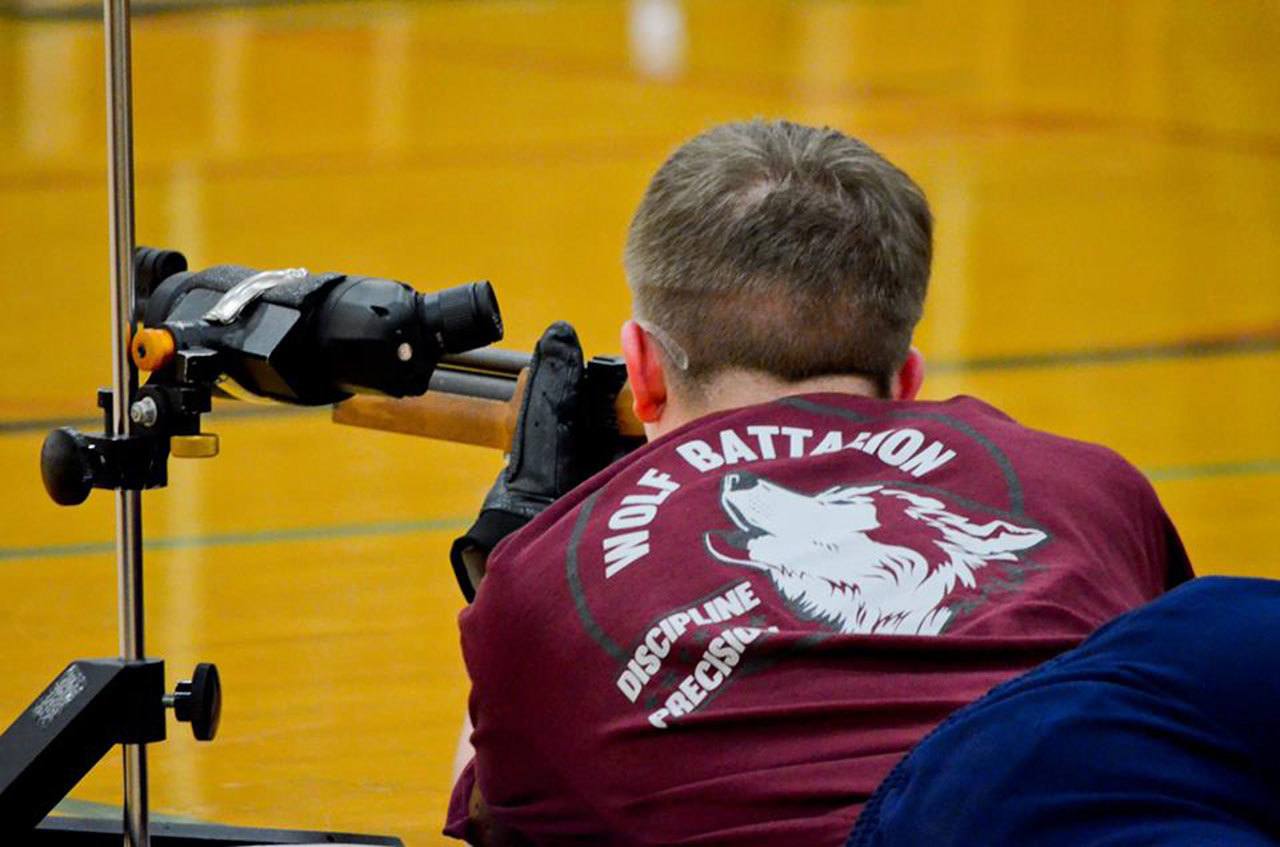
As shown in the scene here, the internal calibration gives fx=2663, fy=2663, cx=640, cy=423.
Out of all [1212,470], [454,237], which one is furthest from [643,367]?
[454,237]

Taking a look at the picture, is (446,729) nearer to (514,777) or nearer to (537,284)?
(514,777)

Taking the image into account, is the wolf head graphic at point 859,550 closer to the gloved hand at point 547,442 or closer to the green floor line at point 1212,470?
the gloved hand at point 547,442

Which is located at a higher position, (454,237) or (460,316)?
(460,316)

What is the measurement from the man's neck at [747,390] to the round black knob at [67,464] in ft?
1.69

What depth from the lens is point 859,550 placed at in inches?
81.7

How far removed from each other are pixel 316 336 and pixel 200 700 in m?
0.37

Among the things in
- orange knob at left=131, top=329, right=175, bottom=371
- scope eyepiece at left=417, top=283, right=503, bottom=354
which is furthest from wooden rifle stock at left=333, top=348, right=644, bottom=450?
orange knob at left=131, top=329, right=175, bottom=371

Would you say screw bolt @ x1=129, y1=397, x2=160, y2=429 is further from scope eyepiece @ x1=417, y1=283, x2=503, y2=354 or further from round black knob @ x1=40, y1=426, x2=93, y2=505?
scope eyepiece @ x1=417, y1=283, x2=503, y2=354

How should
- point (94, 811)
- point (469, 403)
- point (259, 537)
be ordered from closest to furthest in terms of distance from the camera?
point (469, 403) < point (94, 811) < point (259, 537)

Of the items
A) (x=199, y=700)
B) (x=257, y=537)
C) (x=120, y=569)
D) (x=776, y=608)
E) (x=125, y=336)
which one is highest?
(x=125, y=336)

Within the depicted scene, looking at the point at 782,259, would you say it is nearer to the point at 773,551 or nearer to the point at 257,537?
the point at 773,551

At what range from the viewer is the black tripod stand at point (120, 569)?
7.64 feet

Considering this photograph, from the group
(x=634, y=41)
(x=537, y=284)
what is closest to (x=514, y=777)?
(x=537, y=284)

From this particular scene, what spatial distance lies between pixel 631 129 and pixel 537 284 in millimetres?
2496
